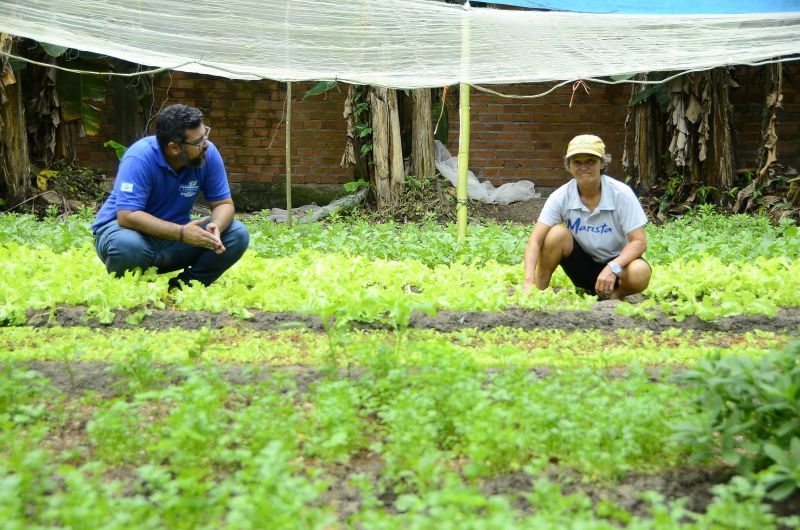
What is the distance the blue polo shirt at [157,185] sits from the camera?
21.9ft

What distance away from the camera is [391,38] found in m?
9.80

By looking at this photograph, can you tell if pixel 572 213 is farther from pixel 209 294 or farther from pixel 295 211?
pixel 295 211

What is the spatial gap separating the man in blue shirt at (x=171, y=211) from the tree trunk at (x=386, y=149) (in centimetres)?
640

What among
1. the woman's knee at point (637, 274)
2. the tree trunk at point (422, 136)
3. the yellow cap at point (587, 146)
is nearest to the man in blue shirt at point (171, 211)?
the yellow cap at point (587, 146)

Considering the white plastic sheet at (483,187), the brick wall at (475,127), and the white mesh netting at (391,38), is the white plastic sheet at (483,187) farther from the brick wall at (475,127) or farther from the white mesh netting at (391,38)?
the white mesh netting at (391,38)

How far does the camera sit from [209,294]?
6.55 meters

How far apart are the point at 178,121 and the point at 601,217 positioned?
2916 millimetres

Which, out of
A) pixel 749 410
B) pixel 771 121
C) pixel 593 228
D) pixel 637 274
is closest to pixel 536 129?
pixel 771 121

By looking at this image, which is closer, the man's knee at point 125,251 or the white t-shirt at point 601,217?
the white t-shirt at point 601,217

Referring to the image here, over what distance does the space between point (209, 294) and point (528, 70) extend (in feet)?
14.8

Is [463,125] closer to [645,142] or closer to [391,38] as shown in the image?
[391,38]

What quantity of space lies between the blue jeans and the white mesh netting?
10.2 ft

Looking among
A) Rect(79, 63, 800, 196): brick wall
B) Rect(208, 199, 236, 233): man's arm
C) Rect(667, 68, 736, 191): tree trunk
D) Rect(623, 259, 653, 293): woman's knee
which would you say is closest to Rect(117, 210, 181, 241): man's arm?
Rect(208, 199, 236, 233): man's arm

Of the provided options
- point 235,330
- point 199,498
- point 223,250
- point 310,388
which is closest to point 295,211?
point 223,250
